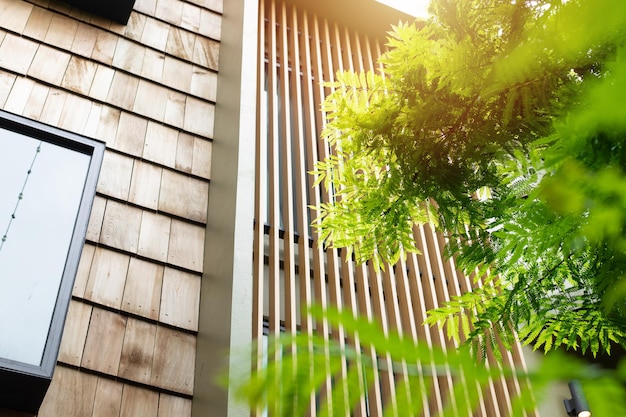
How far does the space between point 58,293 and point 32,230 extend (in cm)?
30

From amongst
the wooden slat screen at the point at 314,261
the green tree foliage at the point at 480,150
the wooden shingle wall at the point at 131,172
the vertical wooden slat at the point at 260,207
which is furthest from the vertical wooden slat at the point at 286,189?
the green tree foliage at the point at 480,150

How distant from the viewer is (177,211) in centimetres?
285

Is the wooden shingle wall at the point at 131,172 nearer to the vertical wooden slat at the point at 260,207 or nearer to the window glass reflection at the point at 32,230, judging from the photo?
the window glass reflection at the point at 32,230

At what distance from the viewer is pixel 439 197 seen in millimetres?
1634

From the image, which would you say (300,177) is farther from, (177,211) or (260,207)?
A: (177,211)

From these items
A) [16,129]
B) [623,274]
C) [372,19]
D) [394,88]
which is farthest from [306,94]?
[623,274]

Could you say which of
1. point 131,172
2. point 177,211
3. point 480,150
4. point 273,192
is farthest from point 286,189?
point 480,150

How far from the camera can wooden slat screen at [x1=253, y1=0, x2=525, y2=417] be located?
3098 mm

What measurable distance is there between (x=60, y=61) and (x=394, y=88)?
6.84ft

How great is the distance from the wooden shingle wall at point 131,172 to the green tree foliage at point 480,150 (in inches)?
39.9

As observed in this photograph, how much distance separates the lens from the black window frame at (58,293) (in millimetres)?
1990

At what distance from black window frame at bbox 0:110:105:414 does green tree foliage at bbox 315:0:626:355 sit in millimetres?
1030

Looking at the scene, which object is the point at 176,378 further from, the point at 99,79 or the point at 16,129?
the point at 99,79

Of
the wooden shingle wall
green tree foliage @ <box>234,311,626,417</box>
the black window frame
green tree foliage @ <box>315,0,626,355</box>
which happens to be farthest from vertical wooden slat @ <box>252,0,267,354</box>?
green tree foliage @ <box>234,311,626,417</box>
